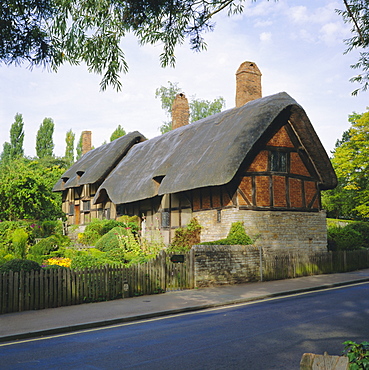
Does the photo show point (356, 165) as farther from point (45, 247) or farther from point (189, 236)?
point (45, 247)

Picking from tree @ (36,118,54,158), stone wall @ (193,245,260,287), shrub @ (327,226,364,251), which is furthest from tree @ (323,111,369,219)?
tree @ (36,118,54,158)

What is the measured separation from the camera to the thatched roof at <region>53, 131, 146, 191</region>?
3259cm

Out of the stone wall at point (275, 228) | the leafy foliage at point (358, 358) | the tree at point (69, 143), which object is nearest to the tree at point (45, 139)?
the tree at point (69, 143)

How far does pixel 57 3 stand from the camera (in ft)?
17.9

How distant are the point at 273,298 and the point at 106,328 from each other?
19.8ft

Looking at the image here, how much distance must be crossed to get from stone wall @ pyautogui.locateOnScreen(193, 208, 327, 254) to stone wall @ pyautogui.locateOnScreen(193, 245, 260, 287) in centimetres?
242

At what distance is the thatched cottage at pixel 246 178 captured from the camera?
65.7ft

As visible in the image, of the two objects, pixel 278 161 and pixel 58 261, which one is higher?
pixel 278 161

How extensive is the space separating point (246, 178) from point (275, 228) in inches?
112

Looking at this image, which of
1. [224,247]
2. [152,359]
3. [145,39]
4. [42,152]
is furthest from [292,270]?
[42,152]

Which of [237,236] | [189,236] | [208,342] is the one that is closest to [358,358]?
[208,342]

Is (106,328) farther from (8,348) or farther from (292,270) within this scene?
(292,270)

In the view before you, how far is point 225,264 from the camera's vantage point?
16.2 m

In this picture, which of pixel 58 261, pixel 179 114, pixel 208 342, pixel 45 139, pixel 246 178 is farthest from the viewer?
pixel 45 139
